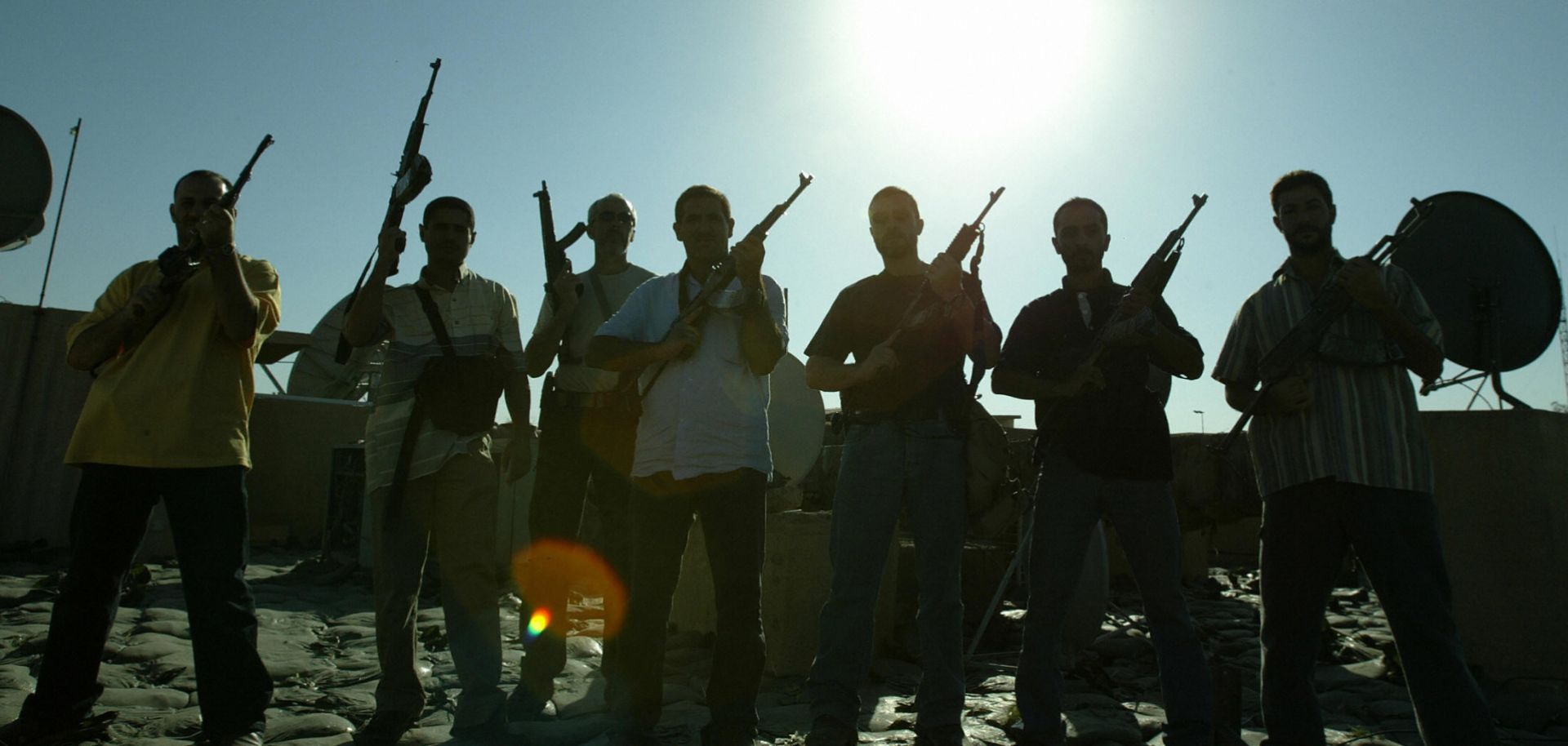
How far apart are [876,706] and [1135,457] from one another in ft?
5.50

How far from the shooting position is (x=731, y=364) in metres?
3.25

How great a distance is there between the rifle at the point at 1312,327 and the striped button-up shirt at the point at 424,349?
2.69 m

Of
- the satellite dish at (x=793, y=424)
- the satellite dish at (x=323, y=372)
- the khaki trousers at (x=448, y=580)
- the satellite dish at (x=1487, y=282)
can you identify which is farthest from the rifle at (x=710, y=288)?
the satellite dish at (x=323, y=372)

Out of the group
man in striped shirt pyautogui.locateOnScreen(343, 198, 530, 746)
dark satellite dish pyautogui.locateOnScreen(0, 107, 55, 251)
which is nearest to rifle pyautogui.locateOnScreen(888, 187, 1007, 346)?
man in striped shirt pyautogui.locateOnScreen(343, 198, 530, 746)

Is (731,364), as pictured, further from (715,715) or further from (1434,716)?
(1434,716)

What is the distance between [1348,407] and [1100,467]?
76cm

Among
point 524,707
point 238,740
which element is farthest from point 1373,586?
point 238,740

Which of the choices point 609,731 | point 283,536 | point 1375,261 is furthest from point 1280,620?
point 283,536

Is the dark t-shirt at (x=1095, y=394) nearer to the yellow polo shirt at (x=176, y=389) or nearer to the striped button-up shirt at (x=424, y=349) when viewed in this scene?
the striped button-up shirt at (x=424, y=349)

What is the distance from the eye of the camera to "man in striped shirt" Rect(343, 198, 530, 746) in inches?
128

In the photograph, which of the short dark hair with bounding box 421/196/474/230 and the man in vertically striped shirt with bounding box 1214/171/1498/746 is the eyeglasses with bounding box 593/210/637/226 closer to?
the short dark hair with bounding box 421/196/474/230

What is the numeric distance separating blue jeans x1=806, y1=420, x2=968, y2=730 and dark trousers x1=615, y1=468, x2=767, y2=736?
0.27m

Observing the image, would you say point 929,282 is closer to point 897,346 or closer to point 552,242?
point 897,346

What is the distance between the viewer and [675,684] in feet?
14.6
